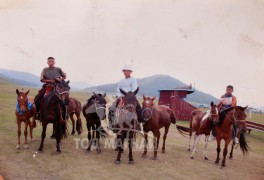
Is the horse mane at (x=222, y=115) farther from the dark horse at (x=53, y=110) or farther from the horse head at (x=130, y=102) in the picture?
the dark horse at (x=53, y=110)

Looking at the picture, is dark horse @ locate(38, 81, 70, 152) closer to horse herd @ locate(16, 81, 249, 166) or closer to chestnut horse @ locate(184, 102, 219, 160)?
horse herd @ locate(16, 81, 249, 166)

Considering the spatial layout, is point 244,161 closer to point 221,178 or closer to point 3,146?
point 221,178

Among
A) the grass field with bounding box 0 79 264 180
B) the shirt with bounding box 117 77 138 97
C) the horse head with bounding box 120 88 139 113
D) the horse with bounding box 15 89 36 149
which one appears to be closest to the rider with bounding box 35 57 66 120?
the horse with bounding box 15 89 36 149

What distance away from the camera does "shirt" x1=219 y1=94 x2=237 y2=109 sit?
361 inches

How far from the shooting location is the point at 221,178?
287 inches

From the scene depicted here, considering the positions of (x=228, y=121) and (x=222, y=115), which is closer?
(x=228, y=121)

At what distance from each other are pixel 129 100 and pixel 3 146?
5.36m

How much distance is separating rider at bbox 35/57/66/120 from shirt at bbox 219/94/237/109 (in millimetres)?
→ 6877

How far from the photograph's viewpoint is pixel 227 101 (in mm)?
9328

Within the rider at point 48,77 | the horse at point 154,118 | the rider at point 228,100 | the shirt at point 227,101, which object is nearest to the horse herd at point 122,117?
the horse at point 154,118

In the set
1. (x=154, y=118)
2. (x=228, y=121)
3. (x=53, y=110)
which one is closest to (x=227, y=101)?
(x=228, y=121)

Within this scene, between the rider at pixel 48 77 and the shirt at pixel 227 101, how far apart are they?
271 inches

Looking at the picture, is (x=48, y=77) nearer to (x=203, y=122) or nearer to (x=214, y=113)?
(x=203, y=122)

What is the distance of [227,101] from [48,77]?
304 inches
